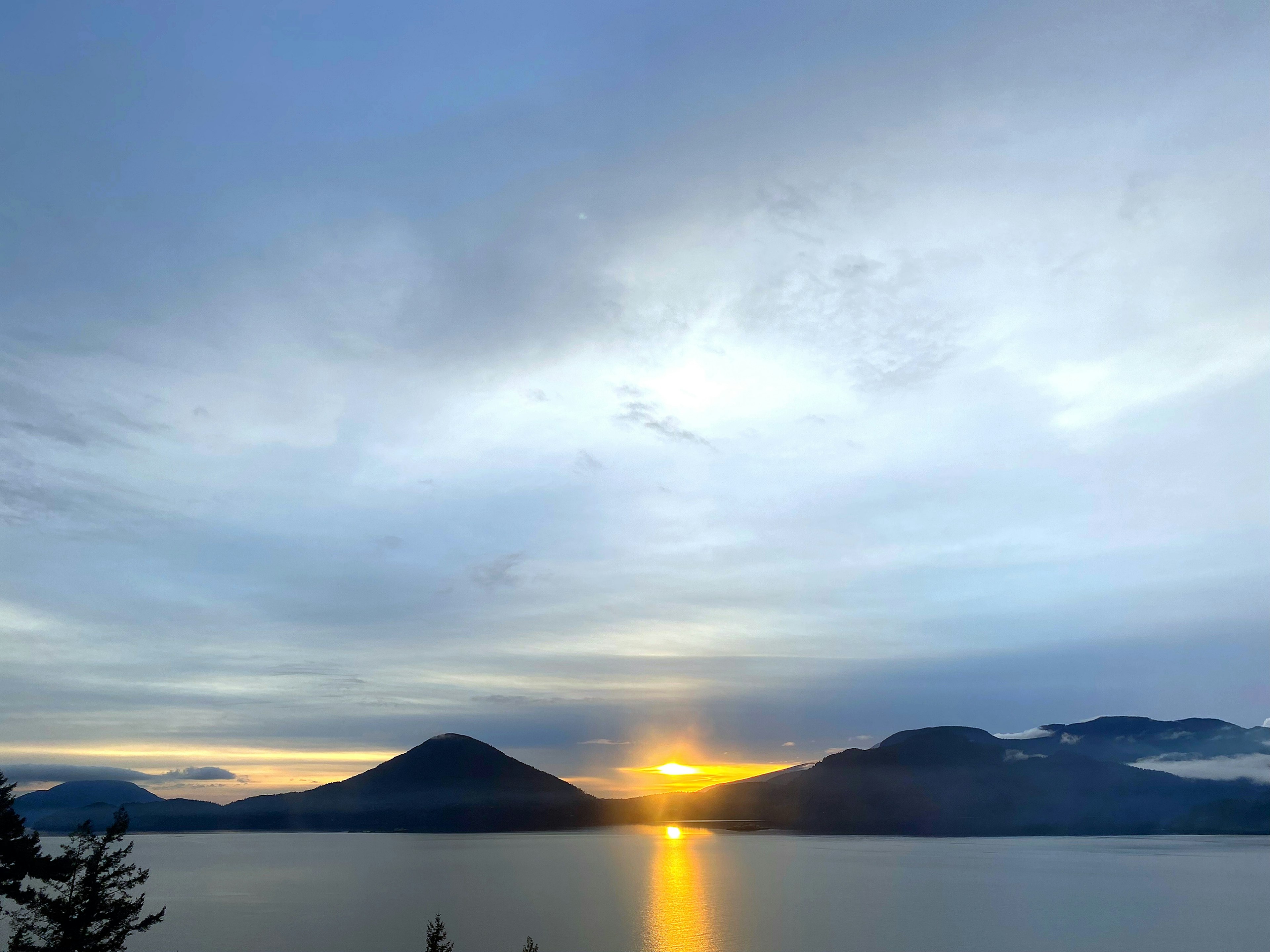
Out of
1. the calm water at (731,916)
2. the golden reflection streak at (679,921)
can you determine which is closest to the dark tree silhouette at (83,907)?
the calm water at (731,916)

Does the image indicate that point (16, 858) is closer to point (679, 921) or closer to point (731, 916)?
point (679, 921)

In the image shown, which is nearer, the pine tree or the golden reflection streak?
the pine tree

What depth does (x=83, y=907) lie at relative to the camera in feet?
112

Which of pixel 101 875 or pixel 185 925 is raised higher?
pixel 101 875

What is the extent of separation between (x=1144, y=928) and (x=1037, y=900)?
4267 cm

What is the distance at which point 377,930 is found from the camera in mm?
121500

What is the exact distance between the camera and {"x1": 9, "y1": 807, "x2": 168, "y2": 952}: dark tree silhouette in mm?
33156

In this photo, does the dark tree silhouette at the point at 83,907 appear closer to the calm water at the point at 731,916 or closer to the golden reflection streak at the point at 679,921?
the calm water at the point at 731,916

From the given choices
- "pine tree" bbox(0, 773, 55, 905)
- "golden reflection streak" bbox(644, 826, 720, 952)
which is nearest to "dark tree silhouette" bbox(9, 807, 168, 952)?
"pine tree" bbox(0, 773, 55, 905)

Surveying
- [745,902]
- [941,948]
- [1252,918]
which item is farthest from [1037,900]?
[941,948]

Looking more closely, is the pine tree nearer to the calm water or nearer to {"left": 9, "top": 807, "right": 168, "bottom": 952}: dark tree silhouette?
{"left": 9, "top": 807, "right": 168, "bottom": 952}: dark tree silhouette

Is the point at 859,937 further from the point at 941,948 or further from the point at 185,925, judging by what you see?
the point at 185,925

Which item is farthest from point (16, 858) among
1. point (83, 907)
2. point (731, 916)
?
point (731, 916)

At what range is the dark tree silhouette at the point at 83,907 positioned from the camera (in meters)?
33.2
